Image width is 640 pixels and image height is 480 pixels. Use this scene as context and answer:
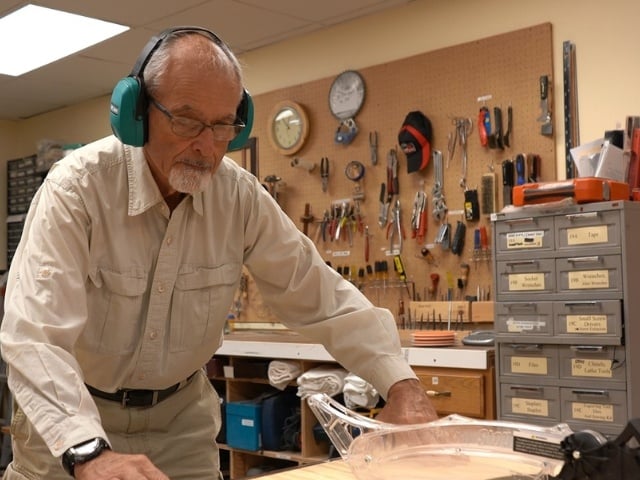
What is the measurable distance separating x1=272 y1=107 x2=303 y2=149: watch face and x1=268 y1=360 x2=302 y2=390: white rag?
1.60m

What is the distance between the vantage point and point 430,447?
58.0 inches

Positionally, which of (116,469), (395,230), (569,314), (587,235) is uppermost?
(395,230)

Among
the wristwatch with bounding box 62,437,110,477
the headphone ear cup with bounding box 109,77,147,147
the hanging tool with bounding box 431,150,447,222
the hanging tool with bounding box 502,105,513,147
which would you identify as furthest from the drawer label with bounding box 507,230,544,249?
the wristwatch with bounding box 62,437,110,477

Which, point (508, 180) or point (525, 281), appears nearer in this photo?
point (525, 281)

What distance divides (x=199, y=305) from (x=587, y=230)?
1.98 meters

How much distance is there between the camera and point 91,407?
126 centimetres

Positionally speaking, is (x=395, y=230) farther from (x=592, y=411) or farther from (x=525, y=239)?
(x=592, y=411)

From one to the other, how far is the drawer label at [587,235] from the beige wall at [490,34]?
0.90m

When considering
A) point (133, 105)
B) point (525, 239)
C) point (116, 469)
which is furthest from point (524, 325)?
point (116, 469)

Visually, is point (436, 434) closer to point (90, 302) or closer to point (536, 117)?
point (90, 302)

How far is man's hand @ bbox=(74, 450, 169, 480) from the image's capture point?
112cm

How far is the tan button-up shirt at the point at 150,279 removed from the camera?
1415 millimetres

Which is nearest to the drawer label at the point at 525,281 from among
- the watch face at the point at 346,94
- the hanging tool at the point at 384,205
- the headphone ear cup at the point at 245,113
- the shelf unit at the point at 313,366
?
the shelf unit at the point at 313,366

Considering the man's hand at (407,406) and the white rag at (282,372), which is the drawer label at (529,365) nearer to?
the white rag at (282,372)
